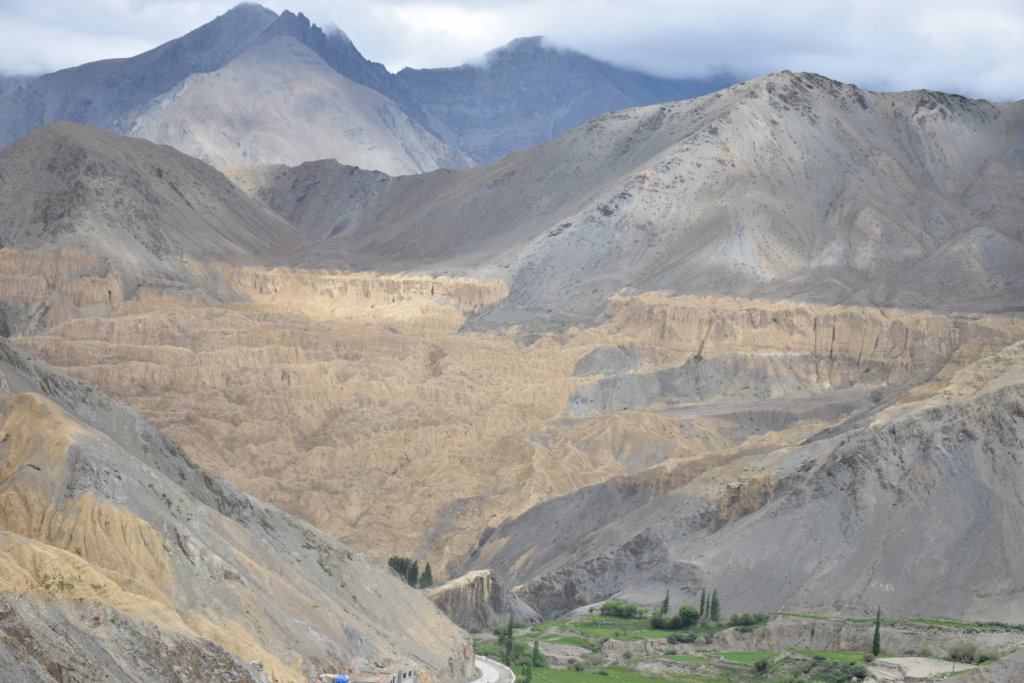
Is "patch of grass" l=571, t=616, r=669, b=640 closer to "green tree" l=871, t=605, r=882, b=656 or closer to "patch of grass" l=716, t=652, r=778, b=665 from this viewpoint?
"patch of grass" l=716, t=652, r=778, b=665

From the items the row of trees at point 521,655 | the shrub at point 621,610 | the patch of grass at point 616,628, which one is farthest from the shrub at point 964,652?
the shrub at point 621,610

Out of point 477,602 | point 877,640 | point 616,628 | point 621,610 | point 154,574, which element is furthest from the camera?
point 621,610

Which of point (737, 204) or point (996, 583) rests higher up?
point (737, 204)

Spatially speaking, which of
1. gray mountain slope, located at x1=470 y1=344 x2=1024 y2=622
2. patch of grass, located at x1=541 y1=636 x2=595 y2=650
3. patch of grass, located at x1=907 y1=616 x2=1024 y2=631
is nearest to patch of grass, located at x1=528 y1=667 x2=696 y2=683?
patch of grass, located at x1=541 y1=636 x2=595 y2=650

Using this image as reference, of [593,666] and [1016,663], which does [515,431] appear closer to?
[593,666]

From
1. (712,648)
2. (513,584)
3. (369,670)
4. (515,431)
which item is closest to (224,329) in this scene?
(515,431)

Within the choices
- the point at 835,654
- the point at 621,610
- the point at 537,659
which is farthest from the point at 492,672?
the point at 621,610

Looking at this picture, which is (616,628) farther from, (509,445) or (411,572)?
(509,445)
